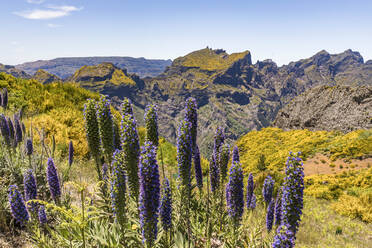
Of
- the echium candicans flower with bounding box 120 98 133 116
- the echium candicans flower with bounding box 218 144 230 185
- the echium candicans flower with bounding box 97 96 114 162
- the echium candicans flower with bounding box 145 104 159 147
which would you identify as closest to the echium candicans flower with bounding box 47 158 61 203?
the echium candicans flower with bounding box 97 96 114 162

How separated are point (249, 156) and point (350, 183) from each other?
17.3 meters

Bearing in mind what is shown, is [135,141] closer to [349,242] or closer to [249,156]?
[349,242]

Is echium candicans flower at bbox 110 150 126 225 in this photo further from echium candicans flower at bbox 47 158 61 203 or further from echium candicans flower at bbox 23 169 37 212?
echium candicans flower at bbox 23 169 37 212

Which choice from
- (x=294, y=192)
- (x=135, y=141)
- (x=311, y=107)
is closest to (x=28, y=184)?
(x=135, y=141)

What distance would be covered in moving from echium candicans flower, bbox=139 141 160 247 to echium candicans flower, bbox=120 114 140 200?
0.52 meters

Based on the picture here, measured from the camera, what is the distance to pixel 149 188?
311 cm

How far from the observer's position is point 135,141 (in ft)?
12.2

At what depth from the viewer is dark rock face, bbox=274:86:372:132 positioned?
1196 inches

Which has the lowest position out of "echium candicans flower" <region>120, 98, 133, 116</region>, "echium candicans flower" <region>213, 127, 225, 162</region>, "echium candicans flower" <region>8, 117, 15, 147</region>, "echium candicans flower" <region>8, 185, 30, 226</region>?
"echium candicans flower" <region>8, 185, 30, 226</region>

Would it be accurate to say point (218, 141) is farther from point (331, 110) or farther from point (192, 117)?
point (331, 110)

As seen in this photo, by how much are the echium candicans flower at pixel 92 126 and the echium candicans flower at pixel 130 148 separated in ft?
3.24

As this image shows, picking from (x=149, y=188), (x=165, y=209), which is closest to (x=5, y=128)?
(x=149, y=188)

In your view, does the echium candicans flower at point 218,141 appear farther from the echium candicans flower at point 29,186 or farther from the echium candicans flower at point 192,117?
the echium candicans flower at point 29,186

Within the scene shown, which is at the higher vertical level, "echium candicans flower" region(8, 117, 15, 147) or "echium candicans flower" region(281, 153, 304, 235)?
"echium candicans flower" region(8, 117, 15, 147)
